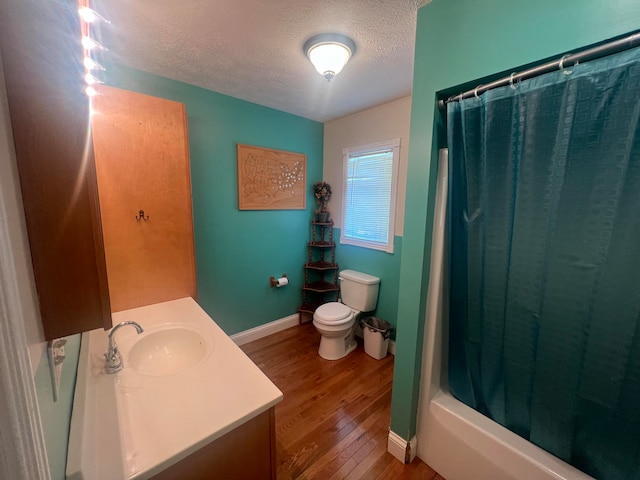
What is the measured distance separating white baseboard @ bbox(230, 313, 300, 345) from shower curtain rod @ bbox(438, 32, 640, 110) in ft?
8.43

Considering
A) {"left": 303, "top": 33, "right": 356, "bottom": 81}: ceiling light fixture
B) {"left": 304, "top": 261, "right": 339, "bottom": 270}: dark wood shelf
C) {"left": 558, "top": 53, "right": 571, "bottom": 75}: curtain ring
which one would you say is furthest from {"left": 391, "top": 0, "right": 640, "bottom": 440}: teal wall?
{"left": 304, "top": 261, "right": 339, "bottom": 270}: dark wood shelf

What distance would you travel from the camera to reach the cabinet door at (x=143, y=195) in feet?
4.80

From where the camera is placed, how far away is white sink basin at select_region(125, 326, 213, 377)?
128 cm

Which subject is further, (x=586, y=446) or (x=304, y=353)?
(x=304, y=353)

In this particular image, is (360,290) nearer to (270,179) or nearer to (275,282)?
(275,282)

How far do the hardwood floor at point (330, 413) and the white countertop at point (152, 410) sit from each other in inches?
32.7

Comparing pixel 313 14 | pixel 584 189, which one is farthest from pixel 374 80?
pixel 584 189

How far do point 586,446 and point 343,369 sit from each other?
1538 mm

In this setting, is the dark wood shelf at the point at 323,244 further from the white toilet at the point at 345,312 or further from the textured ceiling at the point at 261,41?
the textured ceiling at the point at 261,41

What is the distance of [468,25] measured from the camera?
1.05 metres

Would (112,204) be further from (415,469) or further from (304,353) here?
(415,469)

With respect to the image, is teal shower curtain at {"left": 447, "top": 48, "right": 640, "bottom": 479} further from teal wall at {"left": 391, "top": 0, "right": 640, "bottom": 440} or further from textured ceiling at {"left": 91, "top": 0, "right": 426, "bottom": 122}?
textured ceiling at {"left": 91, "top": 0, "right": 426, "bottom": 122}

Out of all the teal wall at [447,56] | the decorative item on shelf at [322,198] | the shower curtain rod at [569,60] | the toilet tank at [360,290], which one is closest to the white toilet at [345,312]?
the toilet tank at [360,290]

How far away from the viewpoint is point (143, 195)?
160 cm
